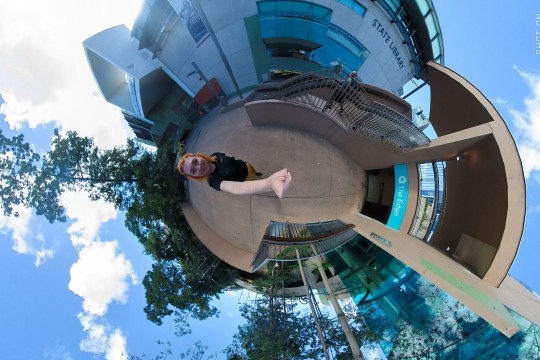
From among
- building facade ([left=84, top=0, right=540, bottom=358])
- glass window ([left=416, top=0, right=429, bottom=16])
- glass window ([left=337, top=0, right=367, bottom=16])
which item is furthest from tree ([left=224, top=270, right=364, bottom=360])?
glass window ([left=416, top=0, right=429, bottom=16])

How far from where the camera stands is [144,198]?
11.1 meters

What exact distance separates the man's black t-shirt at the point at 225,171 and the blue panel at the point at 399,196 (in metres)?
5.12

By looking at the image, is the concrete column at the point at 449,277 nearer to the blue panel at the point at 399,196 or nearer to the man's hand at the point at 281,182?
the blue panel at the point at 399,196

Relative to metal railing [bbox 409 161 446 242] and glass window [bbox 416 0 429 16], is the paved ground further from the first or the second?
glass window [bbox 416 0 429 16]

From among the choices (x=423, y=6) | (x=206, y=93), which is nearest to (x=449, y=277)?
(x=206, y=93)

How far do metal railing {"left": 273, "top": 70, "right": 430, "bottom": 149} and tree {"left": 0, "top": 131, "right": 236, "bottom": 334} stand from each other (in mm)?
5932

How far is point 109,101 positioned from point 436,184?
16548 mm

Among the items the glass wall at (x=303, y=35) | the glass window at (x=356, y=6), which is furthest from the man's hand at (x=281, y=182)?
the glass window at (x=356, y=6)

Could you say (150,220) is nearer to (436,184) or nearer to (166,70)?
(166,70)

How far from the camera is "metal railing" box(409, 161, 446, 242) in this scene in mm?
8992

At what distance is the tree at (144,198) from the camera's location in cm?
1057

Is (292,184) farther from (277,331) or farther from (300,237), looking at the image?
(277,331)

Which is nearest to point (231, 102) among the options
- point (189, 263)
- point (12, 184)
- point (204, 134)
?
point (204, 134)

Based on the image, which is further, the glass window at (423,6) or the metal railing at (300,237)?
the glass window at (423,6)
